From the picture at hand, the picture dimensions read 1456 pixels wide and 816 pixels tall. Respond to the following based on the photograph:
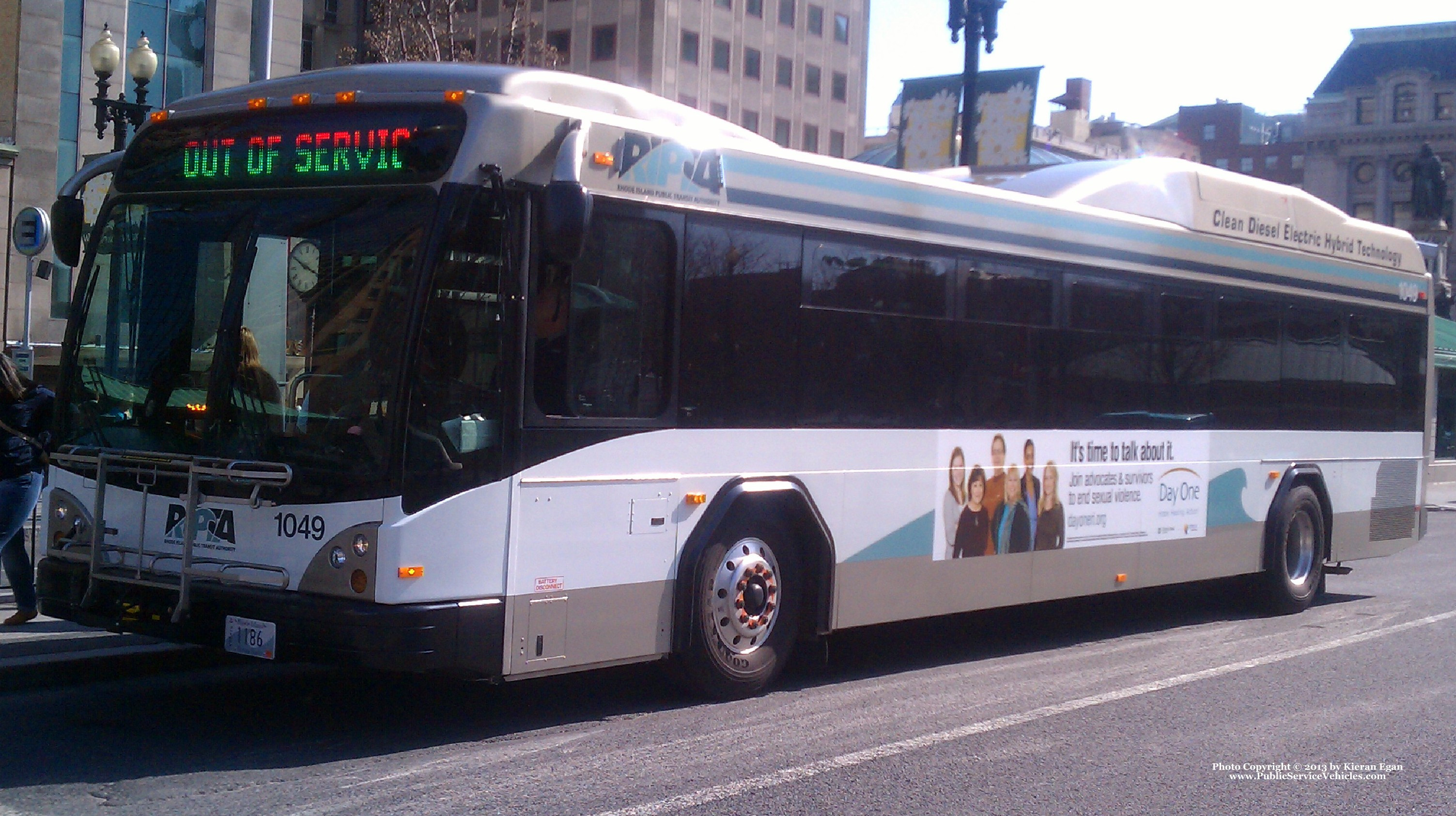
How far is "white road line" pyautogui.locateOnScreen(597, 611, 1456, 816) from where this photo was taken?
5930mm

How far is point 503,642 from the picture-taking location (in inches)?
269

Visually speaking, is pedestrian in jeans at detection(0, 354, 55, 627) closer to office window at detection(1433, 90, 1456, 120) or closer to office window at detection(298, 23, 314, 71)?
office window at detection(298, 23, 314, 71)

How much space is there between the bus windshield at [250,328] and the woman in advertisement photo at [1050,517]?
516cm

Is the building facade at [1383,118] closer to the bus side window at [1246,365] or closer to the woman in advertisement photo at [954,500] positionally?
the bus side window at [1246,365]

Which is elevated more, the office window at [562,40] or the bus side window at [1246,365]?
the office window at [562,40]

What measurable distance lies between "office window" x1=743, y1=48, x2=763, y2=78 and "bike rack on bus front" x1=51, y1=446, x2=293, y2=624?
2490 inches

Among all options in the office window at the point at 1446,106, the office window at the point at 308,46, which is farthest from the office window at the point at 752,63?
the office window at the point at 1446,106

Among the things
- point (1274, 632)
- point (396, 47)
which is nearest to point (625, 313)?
point (1274, 632)

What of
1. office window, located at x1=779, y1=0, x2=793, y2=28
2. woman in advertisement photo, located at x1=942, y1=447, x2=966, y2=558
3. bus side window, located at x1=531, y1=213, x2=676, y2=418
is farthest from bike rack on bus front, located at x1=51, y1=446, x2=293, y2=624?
office window, located at x1=779, y1=0, x2=793, y2=28

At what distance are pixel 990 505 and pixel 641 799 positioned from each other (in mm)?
4479

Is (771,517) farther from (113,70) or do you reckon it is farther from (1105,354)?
(113,70)

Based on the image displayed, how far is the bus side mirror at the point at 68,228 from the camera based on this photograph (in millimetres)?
7824

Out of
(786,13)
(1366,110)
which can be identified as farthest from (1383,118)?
(786,13)

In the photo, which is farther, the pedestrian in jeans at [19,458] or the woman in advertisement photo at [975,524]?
the woman in advertisement photo at [975,524]
